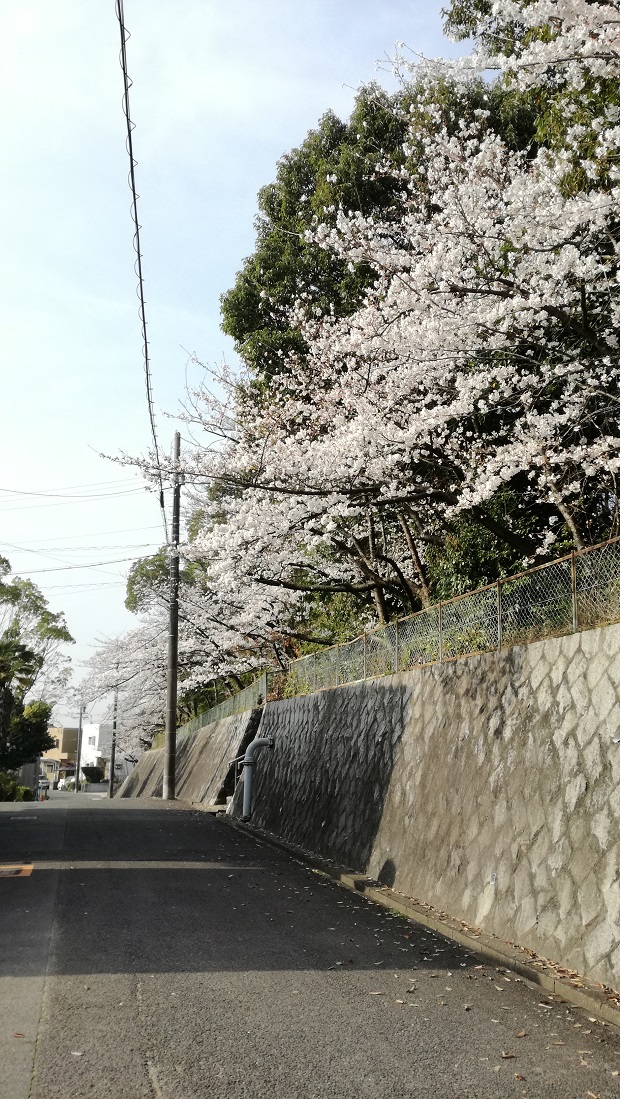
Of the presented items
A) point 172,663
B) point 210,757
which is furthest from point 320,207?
point 210,757

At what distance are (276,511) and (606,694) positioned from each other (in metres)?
9.53

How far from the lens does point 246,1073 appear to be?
14.8ft

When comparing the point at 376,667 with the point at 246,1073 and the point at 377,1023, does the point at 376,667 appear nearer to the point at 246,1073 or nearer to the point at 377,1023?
the point at 377,1023

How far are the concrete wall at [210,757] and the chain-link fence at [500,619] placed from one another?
7.45m

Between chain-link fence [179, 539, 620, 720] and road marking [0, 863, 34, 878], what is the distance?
5646 mm

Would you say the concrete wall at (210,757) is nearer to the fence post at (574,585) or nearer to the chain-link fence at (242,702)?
the chain-link fence at (242,702)

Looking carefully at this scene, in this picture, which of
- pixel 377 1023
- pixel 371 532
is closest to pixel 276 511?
pixel 371 532

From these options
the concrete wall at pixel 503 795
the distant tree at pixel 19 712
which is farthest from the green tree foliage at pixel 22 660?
the concrete wall at pixel 503 795

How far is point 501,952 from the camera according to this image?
284 inches

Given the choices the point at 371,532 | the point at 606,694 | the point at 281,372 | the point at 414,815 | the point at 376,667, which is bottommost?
the point at 414,815

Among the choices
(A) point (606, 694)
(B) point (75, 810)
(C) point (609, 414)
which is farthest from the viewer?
(B) point (75, 810)

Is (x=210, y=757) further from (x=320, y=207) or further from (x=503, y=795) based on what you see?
(x=503, y=795)

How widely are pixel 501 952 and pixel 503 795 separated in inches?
65.5

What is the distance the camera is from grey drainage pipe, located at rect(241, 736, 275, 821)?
19.7 meters
